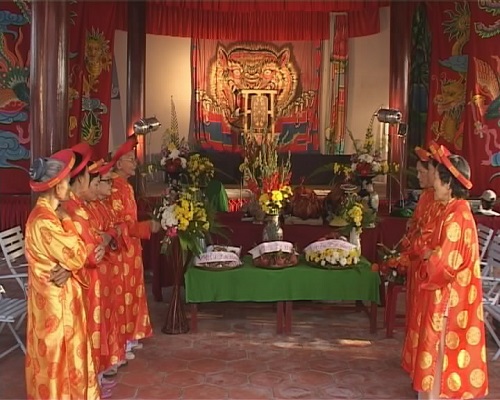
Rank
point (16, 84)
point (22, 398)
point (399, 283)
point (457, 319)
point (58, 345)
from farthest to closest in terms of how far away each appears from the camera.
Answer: point (16, 84) → point (399, 283) → point (22, 398) → point (457, 319) → point (58, 345)

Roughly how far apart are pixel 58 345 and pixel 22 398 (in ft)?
2.68

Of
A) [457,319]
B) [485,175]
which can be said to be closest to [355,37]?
[485,175]

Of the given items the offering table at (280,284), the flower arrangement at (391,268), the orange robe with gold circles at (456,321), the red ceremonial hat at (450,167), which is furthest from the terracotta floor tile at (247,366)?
the red ceremonial hat at (450,167)

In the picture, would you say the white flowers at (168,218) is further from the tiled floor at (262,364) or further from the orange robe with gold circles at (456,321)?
the orange robe with gold circles at (456,321)

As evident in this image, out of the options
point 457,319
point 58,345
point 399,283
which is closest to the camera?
point 58,345

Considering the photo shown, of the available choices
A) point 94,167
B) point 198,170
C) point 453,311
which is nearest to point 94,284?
point 94,167

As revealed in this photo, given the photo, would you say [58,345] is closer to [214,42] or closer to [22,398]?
[22,398]

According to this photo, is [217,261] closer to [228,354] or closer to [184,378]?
[228,354]

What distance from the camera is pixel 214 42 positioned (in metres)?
10.5

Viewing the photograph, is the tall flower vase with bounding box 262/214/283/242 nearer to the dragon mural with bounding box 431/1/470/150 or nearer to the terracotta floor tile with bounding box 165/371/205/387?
the terracotta floor tile with bounding box 165/371/205/387

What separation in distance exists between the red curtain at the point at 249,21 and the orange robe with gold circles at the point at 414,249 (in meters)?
6.77

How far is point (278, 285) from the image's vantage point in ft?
14.5

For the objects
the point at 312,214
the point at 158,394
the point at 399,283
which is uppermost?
the point at 312,214

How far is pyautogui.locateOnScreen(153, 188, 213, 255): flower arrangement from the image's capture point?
14.1 feet
